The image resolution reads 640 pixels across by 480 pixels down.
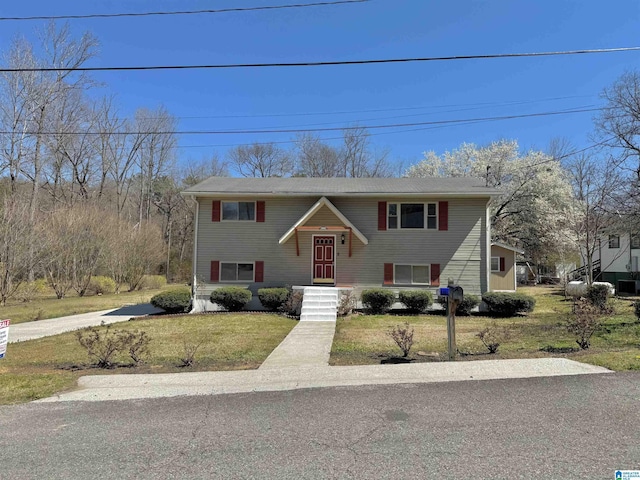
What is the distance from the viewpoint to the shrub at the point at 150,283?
2710 cm

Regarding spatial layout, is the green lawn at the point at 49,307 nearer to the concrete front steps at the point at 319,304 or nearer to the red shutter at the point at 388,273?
the concrete front steps at the point at 319,304

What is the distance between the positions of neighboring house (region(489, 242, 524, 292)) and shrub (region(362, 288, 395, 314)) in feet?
39.3

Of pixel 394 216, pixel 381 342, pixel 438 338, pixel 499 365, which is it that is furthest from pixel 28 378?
pixel 394 216

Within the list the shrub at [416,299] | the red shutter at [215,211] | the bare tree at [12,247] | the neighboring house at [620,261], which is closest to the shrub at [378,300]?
the shrub at [416,299]

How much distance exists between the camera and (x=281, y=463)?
10.6 ft

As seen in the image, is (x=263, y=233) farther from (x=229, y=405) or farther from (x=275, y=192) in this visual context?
(x=229, y=405)

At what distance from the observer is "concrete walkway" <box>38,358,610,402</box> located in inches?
214

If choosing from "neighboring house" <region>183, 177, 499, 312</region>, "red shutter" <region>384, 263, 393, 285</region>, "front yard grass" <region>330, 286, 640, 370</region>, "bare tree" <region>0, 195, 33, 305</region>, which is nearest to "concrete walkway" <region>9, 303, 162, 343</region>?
"neighboring house" <region>183, 177, 499, 312</region>

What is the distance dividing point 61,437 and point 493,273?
2410cm

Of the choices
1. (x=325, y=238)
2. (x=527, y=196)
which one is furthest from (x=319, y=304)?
(x=527, y=196)

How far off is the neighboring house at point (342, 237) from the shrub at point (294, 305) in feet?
4.80

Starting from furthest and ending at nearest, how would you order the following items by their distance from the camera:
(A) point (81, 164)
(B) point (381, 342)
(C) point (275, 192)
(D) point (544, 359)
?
1. (A) point (81, 164)
2. (C) point (275, 192)
3. (B) point (381, 342)
4. (D) point (544, 359)

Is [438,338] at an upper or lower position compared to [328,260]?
lower

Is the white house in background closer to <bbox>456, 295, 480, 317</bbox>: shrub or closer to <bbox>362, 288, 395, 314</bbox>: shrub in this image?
<bbox>456, 295, 480, 317</bbox>: shrub
